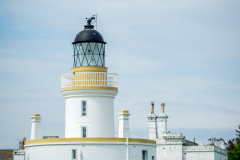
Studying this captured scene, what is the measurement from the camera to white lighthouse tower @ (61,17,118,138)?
3856 centimetres

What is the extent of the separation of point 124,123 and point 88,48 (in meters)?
5.77

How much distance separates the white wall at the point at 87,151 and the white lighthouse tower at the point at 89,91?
1363 mm

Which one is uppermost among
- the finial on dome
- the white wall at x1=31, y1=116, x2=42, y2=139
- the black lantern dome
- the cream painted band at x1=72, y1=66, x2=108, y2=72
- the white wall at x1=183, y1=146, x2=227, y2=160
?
the finial on dome

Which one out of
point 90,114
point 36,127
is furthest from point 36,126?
point 90,114

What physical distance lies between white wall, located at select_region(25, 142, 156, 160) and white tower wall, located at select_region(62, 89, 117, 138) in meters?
1.36

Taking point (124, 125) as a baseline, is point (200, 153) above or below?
below

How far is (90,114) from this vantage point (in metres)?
38.6

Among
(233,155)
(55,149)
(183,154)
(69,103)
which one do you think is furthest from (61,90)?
(233,155)

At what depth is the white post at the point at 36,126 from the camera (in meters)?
40.1

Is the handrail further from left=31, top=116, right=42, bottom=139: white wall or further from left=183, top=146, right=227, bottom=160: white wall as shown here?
left=183, top=146, right=227, bottom=160: white wall

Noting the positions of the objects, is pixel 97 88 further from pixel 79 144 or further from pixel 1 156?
pixel 1 156

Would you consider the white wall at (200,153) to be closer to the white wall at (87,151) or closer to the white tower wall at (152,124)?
the white tower wall at (152,124)

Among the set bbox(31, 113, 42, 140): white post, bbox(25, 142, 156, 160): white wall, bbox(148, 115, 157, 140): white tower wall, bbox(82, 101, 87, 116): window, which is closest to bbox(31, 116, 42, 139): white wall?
bbox(31, 113, 42, 140): white post

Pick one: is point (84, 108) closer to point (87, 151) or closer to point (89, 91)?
point (89, 91)
